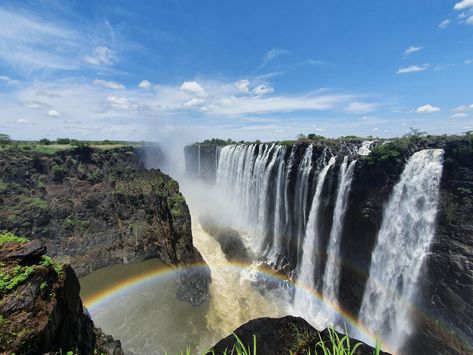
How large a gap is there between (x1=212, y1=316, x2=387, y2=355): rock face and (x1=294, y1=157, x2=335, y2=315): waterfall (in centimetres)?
1731

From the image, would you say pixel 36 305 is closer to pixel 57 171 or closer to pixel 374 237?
pixel 374 237

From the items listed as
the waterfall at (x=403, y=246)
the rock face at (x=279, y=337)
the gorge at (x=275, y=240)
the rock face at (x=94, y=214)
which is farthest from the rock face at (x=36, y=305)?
the waterfall at (x=403, y=246)

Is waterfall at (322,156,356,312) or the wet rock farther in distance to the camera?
waterfall at (322,156,356,312)

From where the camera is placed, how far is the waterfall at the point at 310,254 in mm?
22219

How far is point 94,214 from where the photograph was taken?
32.0m

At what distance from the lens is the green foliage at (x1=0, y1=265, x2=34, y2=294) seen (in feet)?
22.1

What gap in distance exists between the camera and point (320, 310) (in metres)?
21.1

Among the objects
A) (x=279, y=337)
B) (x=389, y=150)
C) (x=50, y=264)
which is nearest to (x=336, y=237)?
(x=389, y=150)

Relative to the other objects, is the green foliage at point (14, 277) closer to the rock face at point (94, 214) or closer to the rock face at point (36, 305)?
the rock face at point (36, 305)

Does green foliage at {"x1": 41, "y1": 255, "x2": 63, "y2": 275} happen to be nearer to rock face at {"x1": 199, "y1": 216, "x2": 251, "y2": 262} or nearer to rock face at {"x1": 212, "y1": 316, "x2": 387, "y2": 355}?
rock face at {"x1": 212, "y1": 316, "x2": 387, "y2": 355}

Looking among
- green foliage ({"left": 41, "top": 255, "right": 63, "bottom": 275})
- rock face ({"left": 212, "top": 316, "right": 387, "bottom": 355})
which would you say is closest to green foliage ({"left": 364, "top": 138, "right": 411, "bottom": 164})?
rock face ({"left": 212, "top": 316, "right": 387, "bottom": 355})

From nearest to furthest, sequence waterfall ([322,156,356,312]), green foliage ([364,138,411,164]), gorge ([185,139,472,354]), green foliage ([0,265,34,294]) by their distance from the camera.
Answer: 1. green foliage ([0,265,34,294])
2. gorge ([185,139,472,354])
3. green foliage ([364,138,411,164])
4. waterfall ([322,156,356,312])

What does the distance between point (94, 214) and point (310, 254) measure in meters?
24.8

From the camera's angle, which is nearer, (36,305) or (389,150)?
(36,305)
